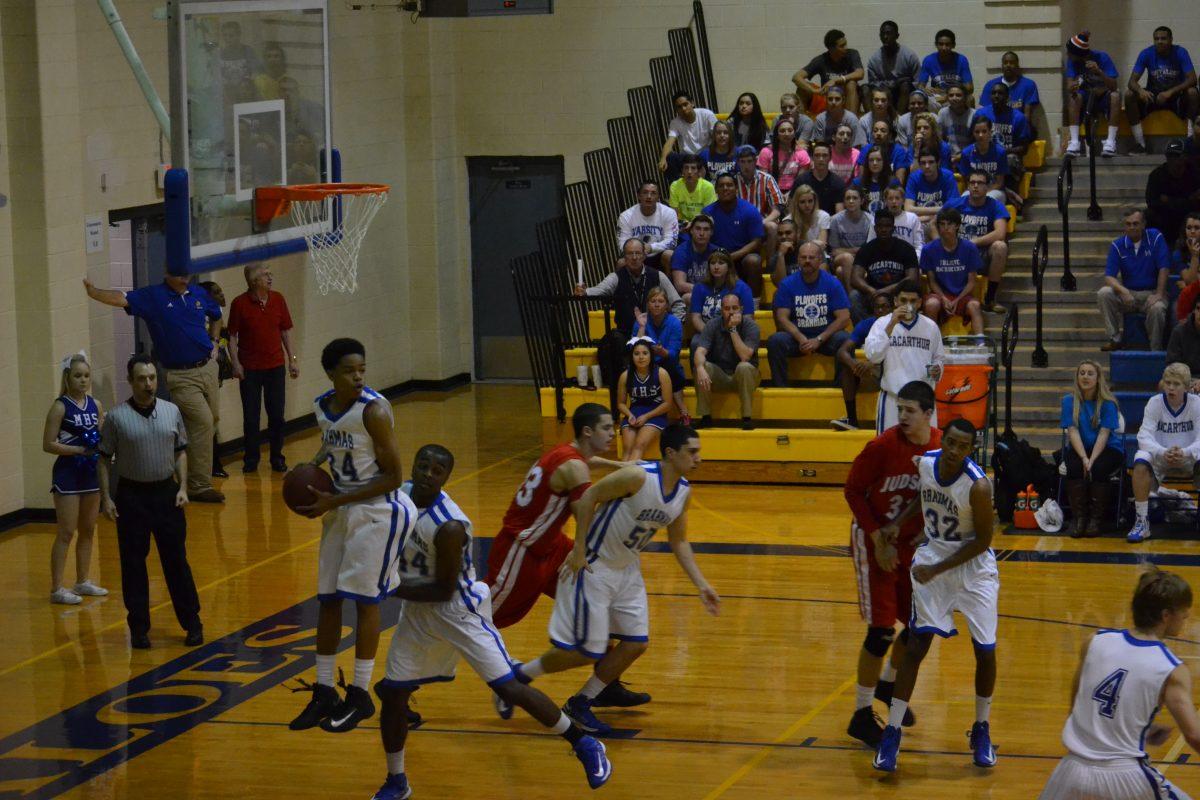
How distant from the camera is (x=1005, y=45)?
18375mm

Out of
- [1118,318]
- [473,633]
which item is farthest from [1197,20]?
[473,633]

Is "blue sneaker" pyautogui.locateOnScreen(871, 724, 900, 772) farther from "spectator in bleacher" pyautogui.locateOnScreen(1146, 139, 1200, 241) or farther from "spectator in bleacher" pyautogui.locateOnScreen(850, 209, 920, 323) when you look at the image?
"spectator in bleacher" pyautogui.locateOnScreen(1146, 139, 1200, 241)

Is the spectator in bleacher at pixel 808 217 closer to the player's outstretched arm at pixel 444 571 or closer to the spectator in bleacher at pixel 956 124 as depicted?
the spectator in bleacher at pixel 956 124

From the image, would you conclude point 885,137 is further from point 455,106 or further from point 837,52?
point 455,106

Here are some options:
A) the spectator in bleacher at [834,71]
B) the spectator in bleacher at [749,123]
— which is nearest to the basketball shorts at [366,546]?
the spectator in bleacher at [749,123]

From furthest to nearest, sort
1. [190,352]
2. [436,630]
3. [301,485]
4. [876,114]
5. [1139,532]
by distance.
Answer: [876,114], [190,352], [1139,532], [301,485], [436,630]

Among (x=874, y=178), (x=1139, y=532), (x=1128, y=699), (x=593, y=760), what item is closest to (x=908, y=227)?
(x=874, y=178)

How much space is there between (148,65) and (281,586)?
5.39m

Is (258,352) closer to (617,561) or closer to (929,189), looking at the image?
(929,189)

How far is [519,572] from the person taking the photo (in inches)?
347

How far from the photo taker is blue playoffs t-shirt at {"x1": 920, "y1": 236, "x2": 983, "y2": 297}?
49.3 feet

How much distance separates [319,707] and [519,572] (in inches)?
51.2

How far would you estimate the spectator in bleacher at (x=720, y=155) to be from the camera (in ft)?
56.5

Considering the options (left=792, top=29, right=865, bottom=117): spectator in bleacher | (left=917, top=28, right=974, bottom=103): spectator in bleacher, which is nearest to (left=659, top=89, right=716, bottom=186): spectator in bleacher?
(left=792, top=29, right=865, bottom=117): spectator in bleacher
